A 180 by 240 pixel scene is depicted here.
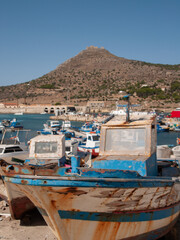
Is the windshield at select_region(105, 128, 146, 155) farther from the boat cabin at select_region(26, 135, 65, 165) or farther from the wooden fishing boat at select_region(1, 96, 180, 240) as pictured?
the boat cabin at select_region(26, 135, 65, 165)

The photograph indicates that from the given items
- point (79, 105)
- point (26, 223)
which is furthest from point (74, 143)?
point (79, 105)

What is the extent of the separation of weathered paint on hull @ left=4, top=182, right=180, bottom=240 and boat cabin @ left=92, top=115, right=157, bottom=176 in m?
0.82

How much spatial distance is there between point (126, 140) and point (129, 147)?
228mm

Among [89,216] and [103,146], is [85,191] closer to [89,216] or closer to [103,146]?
[89,216]

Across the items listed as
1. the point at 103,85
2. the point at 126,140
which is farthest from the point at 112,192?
the point at 103,85

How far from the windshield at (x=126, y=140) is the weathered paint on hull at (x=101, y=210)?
1.40m

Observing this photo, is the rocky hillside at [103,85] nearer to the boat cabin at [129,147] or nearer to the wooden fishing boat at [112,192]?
the boat cabin at [129,147]

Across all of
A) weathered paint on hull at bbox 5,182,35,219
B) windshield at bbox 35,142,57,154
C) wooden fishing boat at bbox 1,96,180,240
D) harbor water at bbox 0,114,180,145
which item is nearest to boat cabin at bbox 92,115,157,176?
wooden fishing boat at bbox 1,96,180,240

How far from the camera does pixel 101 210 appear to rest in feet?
23.8

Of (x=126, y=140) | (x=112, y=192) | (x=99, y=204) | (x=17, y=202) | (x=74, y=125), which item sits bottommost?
(x=74, y=125)

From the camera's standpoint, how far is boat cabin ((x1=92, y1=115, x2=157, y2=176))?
802 centimetres

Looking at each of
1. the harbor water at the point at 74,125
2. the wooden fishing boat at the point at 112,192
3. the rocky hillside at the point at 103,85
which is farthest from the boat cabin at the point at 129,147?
the rocky hillside at the point at 103,85

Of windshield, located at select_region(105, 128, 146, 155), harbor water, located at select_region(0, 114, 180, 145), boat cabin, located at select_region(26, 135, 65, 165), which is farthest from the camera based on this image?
harbor water, located at select_region(0, 114, 180, 145)

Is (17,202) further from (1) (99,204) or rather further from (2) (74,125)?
(2) (74,125)
